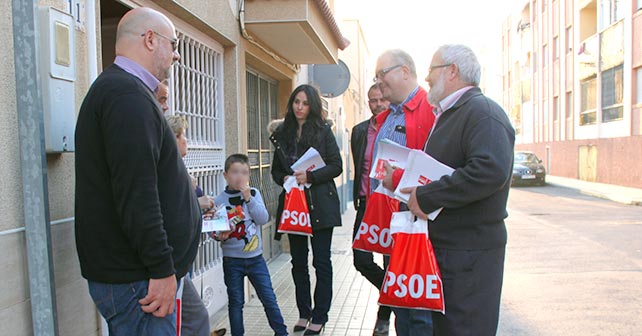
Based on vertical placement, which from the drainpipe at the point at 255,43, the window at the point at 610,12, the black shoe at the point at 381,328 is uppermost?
the window at the point at 610,12

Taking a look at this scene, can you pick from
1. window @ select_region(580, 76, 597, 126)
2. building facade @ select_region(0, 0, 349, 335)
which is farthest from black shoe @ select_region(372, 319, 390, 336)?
window @ select_region(580, 76, 597, 126)

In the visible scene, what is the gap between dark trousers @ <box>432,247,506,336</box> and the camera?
258 cm

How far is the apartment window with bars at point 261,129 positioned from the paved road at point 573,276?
335 cm

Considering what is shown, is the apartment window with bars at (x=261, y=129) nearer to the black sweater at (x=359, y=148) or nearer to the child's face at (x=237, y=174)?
the black sweater at (x=359, y=148)

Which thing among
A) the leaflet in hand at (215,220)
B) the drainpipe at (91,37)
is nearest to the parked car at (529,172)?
the leaflet in hand at (215,220)

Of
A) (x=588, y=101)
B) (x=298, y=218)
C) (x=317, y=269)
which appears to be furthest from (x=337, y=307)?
(x=588, y=101)

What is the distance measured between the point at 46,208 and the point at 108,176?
0.25 m

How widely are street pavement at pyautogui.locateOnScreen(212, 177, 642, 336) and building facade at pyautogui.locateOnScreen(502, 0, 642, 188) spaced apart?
11.2 m

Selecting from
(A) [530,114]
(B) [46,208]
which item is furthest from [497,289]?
(A) [530,114]

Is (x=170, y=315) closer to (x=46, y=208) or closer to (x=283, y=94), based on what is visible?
(x=46, y=208)

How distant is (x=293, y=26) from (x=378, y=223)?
2.86m

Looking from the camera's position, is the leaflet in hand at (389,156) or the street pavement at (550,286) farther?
the street pavement at (550,286)

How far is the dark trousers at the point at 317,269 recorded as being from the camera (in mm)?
4395

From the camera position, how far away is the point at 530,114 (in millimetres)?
36719
